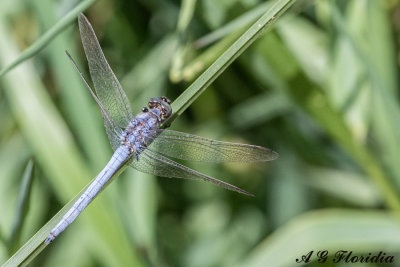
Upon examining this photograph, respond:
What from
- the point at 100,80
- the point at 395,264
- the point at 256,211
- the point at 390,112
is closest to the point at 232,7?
the point at 100,80

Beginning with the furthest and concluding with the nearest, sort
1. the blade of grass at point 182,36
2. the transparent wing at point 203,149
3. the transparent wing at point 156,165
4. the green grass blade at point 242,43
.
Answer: the blade of grass at point 182,36
the transparent wing at point 156,165
the transparent wing at point 203,149
the green grass blade at point 242,43

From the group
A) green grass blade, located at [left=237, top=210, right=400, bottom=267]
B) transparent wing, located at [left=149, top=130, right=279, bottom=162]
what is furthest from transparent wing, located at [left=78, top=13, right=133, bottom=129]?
green grass blade, located at [left=237, top=210, right=400, bottom=267]

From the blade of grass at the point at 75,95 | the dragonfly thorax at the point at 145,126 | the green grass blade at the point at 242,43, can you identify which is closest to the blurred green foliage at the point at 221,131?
the blade of grass at the point at 75,95

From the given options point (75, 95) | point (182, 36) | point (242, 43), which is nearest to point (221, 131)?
point (182, 36)

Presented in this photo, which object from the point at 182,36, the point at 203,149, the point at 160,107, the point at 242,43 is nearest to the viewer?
the point at 242,43

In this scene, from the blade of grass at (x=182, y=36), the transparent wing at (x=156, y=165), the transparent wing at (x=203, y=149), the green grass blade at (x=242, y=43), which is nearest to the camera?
the green grass blade at (x=242, y=43)

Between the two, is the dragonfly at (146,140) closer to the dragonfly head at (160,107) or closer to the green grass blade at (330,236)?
the dragonfly head at (160,107)

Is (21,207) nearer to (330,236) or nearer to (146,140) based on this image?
(146,140)
